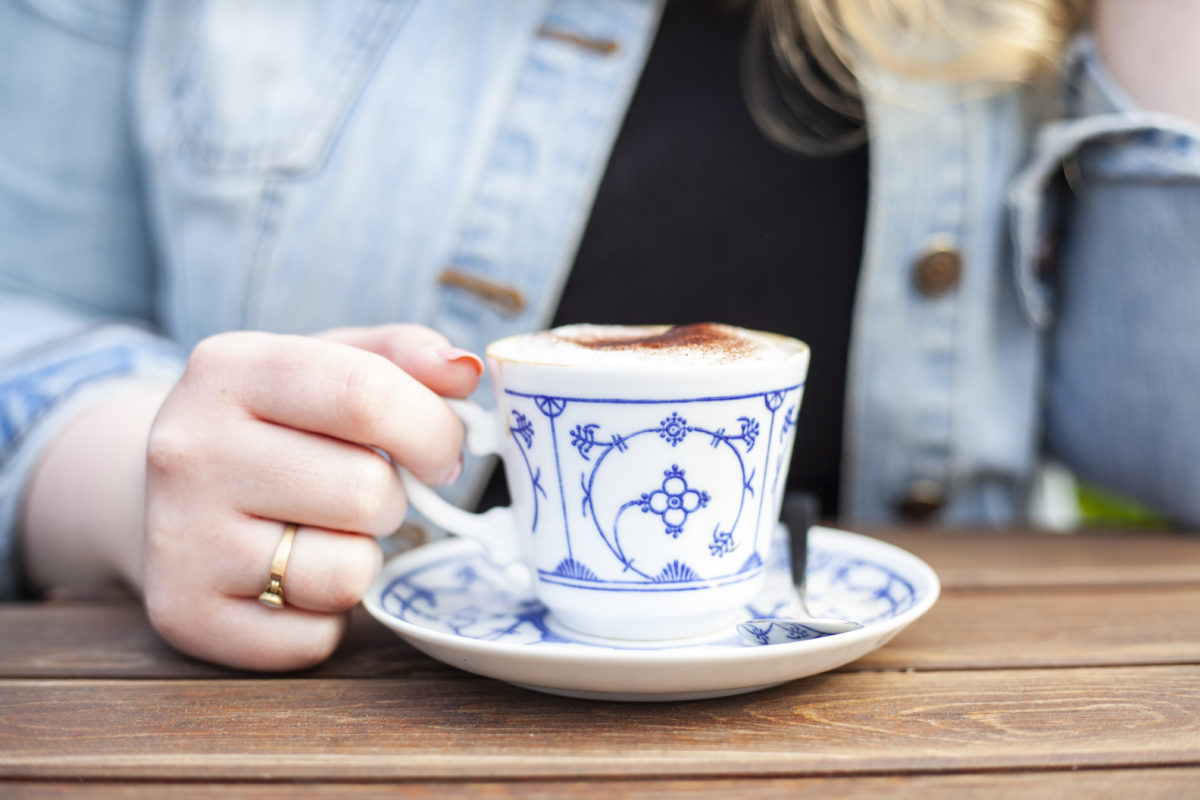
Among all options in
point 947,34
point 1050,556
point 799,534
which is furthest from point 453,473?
point 947,34

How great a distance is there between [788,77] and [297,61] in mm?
591

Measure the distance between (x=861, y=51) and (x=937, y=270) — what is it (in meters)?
0.26

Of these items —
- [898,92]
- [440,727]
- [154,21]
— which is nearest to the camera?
[440,727]

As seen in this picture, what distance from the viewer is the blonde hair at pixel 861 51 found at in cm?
103

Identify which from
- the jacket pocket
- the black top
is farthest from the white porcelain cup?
the jacket pocket

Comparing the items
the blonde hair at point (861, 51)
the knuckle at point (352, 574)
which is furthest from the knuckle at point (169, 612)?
the blonde hair at point (861, 51)

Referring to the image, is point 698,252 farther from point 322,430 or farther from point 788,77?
point 322,430

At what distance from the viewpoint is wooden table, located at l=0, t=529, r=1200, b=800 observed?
1.67 ft

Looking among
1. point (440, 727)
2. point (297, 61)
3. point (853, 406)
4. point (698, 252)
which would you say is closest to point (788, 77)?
point (698, 252)

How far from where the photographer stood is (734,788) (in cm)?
50

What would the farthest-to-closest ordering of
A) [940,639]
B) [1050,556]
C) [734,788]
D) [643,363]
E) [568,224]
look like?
[568,224]
[1050,556]
[940,639]
[643,363]
[734,788]

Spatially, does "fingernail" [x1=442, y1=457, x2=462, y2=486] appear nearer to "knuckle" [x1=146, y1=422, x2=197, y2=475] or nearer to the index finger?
the index finger

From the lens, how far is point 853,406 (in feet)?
3.73

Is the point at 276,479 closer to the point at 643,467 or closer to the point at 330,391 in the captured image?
the point at 330,391
